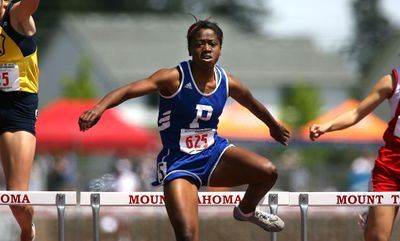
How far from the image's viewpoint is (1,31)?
32.5ft

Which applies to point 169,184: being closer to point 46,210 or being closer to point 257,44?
point 46,210

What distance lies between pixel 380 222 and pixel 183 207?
1.85 metres

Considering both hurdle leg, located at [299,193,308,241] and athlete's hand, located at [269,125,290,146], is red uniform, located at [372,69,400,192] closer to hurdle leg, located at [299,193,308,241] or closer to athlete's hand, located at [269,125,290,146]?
hurdle leg, located at [299,193,308,241]

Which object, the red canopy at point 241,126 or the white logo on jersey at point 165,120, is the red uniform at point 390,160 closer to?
the white logo on jersey at point 165,120

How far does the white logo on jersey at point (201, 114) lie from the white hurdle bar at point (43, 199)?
1.25m

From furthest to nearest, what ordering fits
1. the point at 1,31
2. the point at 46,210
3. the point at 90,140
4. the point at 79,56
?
1. the point at 79,56
2. the point at 90,140
3. the point at 46,210
4. the point at 1,31

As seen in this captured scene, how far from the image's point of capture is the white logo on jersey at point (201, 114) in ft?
30.8

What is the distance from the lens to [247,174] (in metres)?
9.41

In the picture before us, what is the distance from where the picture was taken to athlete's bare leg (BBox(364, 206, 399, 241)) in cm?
978

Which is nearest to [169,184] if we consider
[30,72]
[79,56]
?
[30,72]

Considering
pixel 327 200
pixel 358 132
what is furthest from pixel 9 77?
pixel 358 132

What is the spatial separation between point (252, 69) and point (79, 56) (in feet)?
36.1

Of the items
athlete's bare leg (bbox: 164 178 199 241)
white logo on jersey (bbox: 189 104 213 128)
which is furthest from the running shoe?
white logo on jersey (bbox: 189 104 213 128)

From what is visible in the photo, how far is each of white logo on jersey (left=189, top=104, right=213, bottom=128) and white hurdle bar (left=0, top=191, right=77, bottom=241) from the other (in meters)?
1.25
